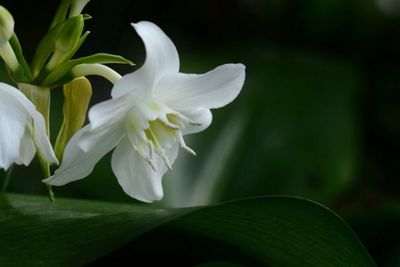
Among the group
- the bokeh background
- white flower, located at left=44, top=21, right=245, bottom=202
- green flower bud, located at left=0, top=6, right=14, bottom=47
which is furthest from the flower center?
the bokeh background

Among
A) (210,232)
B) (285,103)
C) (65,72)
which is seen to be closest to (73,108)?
(65,72)

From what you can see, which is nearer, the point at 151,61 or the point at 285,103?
the point at 151,61

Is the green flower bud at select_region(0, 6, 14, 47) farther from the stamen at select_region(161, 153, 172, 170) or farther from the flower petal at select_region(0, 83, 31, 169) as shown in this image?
the stamen at select_region(161, 153, 172, 170)

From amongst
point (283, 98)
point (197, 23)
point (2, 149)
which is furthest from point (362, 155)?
point (2, 149)

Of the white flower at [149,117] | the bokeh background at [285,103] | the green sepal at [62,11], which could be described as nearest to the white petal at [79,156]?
the white flower at [149,117]

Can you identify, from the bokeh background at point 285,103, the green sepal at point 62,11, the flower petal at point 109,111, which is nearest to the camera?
the flower petal at point 109,111

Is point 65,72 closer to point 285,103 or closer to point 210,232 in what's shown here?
point 210,232

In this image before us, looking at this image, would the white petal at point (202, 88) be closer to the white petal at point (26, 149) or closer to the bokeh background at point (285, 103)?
the white petal at point (26, 149)
